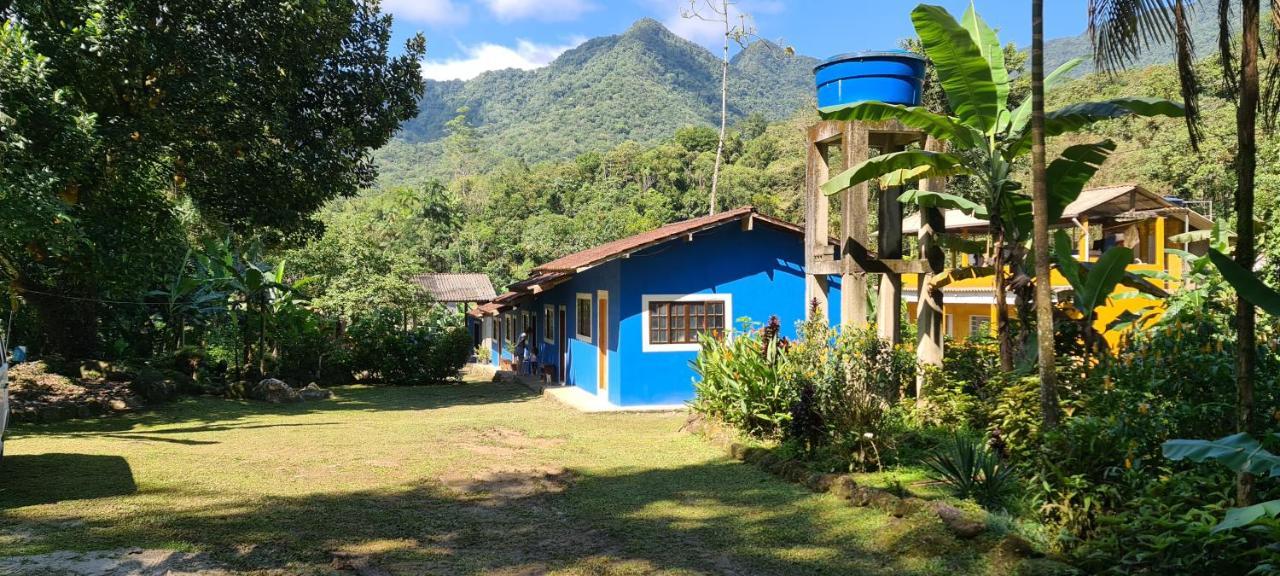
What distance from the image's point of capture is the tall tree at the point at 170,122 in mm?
12148

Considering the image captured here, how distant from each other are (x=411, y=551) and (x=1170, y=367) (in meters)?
5.65

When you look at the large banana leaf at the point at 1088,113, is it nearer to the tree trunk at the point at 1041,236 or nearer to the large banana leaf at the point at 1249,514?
the tree trunk at the point at 1041,236

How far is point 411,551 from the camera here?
6242mm

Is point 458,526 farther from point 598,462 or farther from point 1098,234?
point 1098,234

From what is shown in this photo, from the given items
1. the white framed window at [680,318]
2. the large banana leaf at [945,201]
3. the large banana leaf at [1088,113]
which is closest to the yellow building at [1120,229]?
the white framed window at [680,318]

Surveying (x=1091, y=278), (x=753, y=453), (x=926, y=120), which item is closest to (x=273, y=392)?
(x=753, y=453)

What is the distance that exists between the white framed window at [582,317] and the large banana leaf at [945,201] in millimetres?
9152

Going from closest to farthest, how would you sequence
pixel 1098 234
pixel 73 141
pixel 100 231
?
pixel 73 141 → pixel 100 231 → pixel 1098 234

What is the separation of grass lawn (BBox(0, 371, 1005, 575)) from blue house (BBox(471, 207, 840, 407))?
9.90 ft

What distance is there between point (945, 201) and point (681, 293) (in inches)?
284

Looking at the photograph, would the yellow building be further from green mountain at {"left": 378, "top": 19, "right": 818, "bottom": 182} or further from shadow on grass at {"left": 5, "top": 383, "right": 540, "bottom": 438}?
green mountain at {"left": 378, "top": 19, "right": 818, "bottom": 182}

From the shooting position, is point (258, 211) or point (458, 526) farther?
point (258, 211)

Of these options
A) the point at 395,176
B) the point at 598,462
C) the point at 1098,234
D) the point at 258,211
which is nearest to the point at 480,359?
the point at 258,211

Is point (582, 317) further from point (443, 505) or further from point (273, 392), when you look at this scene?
point (443, 505)
